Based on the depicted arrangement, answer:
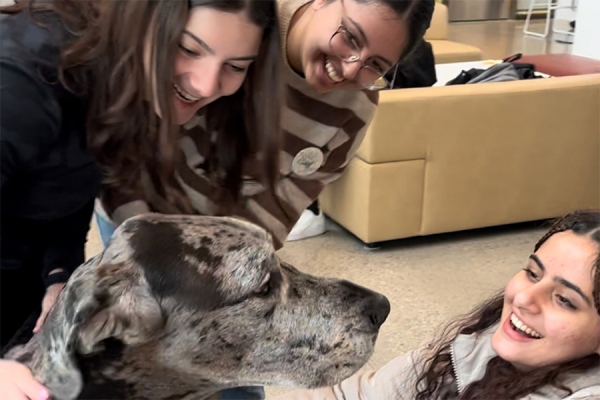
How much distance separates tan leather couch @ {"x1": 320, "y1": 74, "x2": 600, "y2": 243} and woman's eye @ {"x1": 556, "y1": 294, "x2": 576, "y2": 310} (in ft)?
6.10

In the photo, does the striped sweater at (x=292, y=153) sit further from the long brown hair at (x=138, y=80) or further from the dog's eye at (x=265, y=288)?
the dog's eye at (x=265, y=288)

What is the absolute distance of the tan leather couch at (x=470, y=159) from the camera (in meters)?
3.21

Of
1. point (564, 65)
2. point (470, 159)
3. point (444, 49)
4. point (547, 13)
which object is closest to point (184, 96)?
point (470, 159)

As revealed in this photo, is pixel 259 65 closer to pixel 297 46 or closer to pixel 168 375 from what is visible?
pixel 297 46

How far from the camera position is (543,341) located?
52.3 inches

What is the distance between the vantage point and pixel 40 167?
47.0 inches

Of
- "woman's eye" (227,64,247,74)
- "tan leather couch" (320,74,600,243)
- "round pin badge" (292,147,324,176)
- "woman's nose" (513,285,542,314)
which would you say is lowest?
"tan leather couch" (320,74,600,243)

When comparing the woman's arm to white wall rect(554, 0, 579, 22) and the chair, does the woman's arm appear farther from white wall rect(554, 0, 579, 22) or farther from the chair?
white wall rect(554, 0, 579, 22)

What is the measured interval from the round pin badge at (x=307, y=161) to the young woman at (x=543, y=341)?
→ 1.70 ft

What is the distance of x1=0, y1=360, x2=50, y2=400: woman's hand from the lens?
1027 mm

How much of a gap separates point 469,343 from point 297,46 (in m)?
0.78

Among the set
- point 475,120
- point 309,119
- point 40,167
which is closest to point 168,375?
point 40,167

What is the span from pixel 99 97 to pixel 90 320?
0.43 m

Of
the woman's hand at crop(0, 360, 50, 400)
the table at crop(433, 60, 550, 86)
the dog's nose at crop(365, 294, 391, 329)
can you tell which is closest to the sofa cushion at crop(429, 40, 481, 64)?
the table at crop(433, 60, 550, 86)
